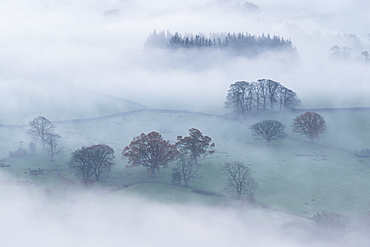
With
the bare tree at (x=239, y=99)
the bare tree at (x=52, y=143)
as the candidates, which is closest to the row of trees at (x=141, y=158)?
the bare tree at (x=52, y=143)

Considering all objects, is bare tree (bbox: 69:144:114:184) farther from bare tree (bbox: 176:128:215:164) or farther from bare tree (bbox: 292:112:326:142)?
bare tree (bbox: 292:112:326:142)

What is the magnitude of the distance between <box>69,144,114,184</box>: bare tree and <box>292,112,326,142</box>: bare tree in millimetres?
63252

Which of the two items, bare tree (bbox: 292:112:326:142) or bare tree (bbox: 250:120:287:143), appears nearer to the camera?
bare tree (bbox: 250:120:287:143)

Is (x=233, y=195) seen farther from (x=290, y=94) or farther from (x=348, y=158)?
(x=290, y=94)

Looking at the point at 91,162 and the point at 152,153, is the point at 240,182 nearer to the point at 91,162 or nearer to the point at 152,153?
the point at 152,153

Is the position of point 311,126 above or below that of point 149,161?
above

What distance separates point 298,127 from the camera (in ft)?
421

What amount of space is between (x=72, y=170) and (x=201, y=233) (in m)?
45.7

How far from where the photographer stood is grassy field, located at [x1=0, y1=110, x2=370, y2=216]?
86.1 meters

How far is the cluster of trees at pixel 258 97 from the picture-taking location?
158500 mm

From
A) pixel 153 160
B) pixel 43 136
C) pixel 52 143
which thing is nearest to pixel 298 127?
pixel 153 160

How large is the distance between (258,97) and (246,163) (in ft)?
196

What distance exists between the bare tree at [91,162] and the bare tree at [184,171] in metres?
17.8

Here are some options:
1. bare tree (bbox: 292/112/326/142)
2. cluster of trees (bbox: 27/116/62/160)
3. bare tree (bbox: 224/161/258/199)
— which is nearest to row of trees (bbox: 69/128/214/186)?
bare tree (bbox: 224/161/258/199)
